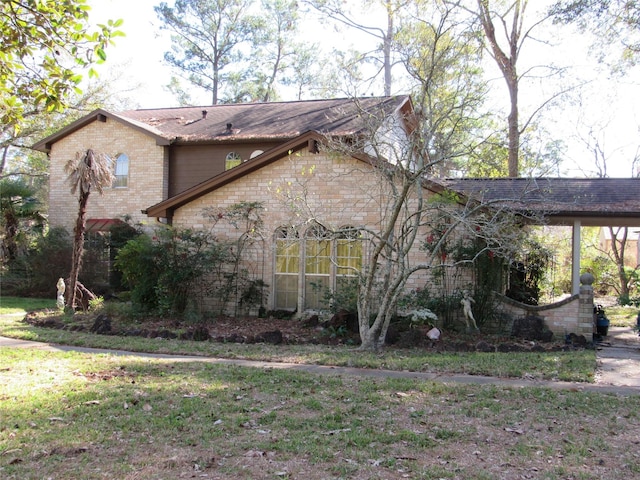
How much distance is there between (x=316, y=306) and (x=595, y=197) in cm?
736

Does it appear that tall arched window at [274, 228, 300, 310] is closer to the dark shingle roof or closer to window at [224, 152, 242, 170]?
the dark shingle roof

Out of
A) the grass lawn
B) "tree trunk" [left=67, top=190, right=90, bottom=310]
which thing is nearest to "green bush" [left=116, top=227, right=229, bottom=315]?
"tree trunk" [left=67, top=190, right=90, bottom=310]

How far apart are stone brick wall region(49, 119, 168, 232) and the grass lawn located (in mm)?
13221

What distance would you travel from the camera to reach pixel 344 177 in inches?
545

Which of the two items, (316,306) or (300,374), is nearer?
(300,374)

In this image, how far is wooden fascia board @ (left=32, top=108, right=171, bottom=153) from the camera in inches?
805

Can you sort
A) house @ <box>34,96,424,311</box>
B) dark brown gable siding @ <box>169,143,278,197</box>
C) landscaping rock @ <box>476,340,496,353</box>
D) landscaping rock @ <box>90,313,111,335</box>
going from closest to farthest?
landscaping rock @ <box>476,340,496,353</box> < landscaping rock @ <box>90,313,111,335</box> < house @ <box>34,96,424,311</box> < dark brown gable siding @ <box>169,143,278,197</box>

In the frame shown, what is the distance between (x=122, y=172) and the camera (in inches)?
840

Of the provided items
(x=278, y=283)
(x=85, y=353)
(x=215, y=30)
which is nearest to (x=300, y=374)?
(x=85, y=353)

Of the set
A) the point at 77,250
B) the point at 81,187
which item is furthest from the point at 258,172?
the point at 77,250

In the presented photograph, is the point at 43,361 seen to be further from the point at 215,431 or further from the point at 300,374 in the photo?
the point at 215,431

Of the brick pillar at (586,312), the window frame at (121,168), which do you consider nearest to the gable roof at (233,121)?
the window frame at (121,168)

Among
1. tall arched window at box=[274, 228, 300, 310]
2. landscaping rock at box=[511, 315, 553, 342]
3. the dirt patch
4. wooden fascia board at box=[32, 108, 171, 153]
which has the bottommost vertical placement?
the dirt patch

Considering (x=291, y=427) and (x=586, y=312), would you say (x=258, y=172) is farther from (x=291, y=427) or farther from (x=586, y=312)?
(x=291, y=427)
